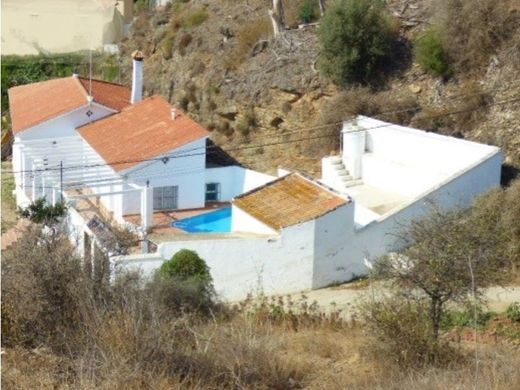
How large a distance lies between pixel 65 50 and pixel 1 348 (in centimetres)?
3665

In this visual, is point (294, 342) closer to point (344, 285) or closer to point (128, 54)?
point (344, 285)

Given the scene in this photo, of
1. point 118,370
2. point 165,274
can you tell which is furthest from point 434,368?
point 165,274

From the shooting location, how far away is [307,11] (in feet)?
106

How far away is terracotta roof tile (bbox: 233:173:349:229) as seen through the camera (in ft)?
64.8

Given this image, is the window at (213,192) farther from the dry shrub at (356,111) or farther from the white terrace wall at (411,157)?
the white terrace wall at (411,157)

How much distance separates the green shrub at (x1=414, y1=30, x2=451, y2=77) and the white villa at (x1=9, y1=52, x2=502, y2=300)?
3.29 meters

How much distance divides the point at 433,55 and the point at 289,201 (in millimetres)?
8102

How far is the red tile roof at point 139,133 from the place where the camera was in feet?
79.5

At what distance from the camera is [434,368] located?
30.5 feet

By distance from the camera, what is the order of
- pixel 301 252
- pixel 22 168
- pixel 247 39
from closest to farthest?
pixel 301 252
pixel 22 168
pixel 247 39

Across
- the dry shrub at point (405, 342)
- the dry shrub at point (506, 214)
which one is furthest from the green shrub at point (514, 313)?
the dry shrub at point (405, 342)

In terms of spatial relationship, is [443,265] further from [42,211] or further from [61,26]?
[61,26]

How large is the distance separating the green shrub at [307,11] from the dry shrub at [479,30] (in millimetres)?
7056

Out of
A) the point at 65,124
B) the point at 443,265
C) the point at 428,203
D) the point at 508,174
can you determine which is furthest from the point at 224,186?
the point at 443,265
